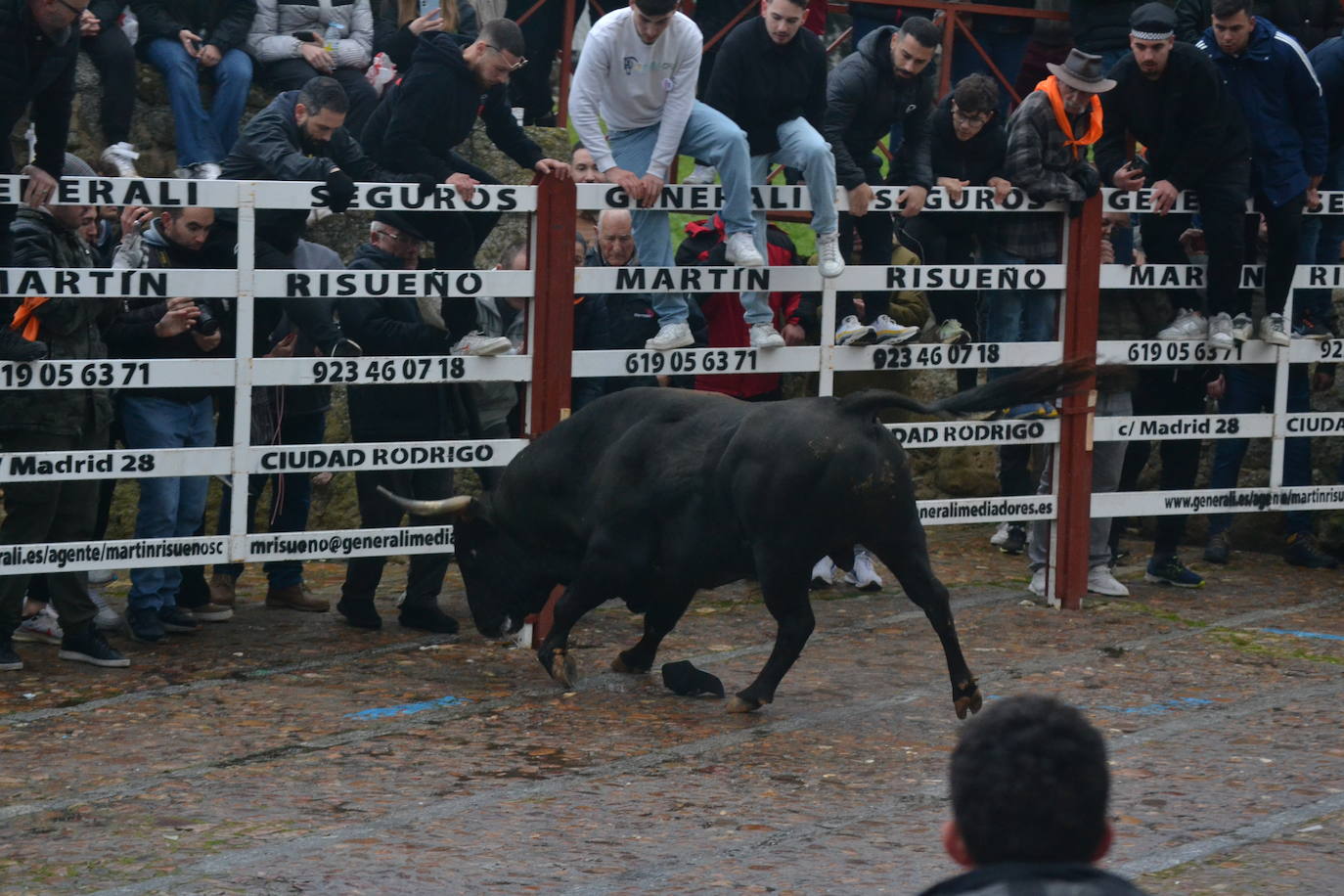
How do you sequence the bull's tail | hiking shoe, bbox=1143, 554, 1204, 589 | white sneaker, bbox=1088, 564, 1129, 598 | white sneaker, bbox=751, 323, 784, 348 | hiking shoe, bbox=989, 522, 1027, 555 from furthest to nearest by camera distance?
hiking shoe, bbox=989, 522, 1027, 555, hiking shoe, bbox=1143, 554, 1204, 589, white sneaker, bbox=1088, 564, 1129, 598, white sneaker, bbox=751, 323, 784, 348, the bull's tail

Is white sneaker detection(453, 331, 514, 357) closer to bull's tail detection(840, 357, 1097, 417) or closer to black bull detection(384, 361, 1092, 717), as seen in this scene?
black bull detection(384, 361, 1092, 717)

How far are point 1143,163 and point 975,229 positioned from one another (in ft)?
3.94

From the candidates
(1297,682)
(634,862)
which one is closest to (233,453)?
(634,862)

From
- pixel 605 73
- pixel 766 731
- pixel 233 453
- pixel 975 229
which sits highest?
pixel 605 73

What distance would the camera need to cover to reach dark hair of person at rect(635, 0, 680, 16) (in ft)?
29.2

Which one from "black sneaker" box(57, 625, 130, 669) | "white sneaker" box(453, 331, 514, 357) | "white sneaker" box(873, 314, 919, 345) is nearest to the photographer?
"black sneaker" box(57, 625, 130, 669)

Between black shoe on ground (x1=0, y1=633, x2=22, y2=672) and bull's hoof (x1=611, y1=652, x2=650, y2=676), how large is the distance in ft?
8.52

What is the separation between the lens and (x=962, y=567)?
11.0 metres

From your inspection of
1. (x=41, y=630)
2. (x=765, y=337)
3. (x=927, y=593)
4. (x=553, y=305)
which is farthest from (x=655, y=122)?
(x=41, y=630)

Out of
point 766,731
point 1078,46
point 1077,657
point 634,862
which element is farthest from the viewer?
point 1078,46

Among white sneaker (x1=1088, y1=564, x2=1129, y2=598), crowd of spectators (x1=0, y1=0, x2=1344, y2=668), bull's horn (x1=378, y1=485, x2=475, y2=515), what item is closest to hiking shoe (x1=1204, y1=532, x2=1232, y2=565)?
crowd of spectators (x1=0, y1=0, x2=1344, y2=668)

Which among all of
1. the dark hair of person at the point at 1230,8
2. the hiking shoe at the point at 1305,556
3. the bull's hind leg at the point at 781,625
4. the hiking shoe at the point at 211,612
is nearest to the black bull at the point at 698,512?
the bull's hind leg at the point at 781,625

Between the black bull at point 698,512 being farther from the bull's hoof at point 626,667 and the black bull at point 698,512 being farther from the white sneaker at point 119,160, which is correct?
the white sneaker at point 119,160

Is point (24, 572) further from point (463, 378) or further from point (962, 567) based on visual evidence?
point (962, 567)
